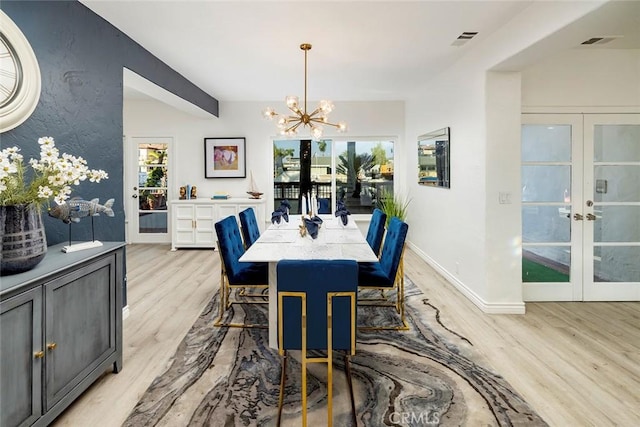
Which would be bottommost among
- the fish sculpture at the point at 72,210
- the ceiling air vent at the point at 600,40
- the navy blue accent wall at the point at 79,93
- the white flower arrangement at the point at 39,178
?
the fish sculpture at the point at 72,210

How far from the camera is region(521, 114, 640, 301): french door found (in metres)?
3.73

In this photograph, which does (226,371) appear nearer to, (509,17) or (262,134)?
(509,17)

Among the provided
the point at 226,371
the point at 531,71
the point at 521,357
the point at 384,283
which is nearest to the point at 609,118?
the point at 531,71

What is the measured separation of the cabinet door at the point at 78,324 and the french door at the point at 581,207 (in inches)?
147

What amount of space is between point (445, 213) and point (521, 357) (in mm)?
2286

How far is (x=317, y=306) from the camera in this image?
1948 mm

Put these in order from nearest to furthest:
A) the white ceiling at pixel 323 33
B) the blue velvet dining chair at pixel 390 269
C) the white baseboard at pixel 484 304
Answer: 1. the white ceiling at pixel 323 33
2. the blue velvet dining chair at pixel 390 269
3. the white baseboard at pixel 484 304

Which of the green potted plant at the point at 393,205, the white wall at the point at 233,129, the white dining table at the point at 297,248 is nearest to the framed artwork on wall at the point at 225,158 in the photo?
the white wall at the point at 233,129

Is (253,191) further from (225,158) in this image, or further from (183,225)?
(183,225)

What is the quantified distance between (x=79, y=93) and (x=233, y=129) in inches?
165

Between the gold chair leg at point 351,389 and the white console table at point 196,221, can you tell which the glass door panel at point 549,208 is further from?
the white console table at point 196,221

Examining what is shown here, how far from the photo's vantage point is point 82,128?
9.18 ft

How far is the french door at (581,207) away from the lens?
3727 mm

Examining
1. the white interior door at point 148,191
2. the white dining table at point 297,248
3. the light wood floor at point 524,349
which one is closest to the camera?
the light wood floor at point 524,349
